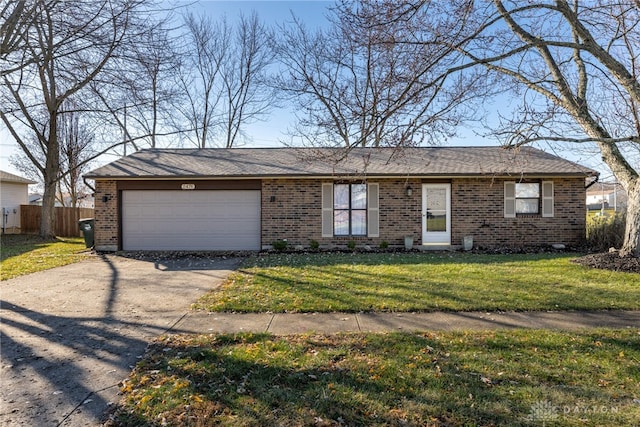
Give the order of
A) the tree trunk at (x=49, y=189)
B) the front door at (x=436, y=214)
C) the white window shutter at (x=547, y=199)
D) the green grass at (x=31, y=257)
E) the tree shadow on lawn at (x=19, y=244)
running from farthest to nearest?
the tree trunk at (x=49, y=189), the tree shadow on lawn at (x=19, y=244), the front door at (x=436, y=214), the white window shutter at (x=547, y=199), the green grass at (x=31, y=257)

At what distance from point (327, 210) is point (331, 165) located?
158cm

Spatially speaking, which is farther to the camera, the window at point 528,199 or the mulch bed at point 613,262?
the window at point 528,199

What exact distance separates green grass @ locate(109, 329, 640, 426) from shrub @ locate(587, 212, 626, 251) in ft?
29.5

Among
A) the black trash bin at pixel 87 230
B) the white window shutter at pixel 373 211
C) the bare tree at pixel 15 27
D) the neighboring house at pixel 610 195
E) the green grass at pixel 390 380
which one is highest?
the bare tree at pixel 15 27

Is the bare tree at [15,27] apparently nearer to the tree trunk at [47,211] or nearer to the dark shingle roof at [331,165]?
the dark shingle roof at [331,165]

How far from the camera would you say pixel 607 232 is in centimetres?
1181

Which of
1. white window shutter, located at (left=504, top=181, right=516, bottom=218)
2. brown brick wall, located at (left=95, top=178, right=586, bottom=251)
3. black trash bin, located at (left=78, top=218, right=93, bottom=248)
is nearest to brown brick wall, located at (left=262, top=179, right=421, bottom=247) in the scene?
brown brick wall, located at (left=95, top=178, right=586, bottom=251)

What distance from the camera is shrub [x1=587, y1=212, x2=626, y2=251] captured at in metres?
11.6

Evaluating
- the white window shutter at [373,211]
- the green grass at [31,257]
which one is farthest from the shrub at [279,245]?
the green grass at [31,257]

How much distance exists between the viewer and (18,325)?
514 cm

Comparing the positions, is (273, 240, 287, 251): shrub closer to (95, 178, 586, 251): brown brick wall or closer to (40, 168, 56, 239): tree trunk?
(95, 178, 586, 251): brown brick wall

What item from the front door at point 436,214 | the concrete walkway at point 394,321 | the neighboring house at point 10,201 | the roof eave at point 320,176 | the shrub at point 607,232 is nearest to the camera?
the concrete walkway at point 394,321

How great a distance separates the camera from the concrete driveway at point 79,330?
313 centimetres

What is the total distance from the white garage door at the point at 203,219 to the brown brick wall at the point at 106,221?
879 mm
